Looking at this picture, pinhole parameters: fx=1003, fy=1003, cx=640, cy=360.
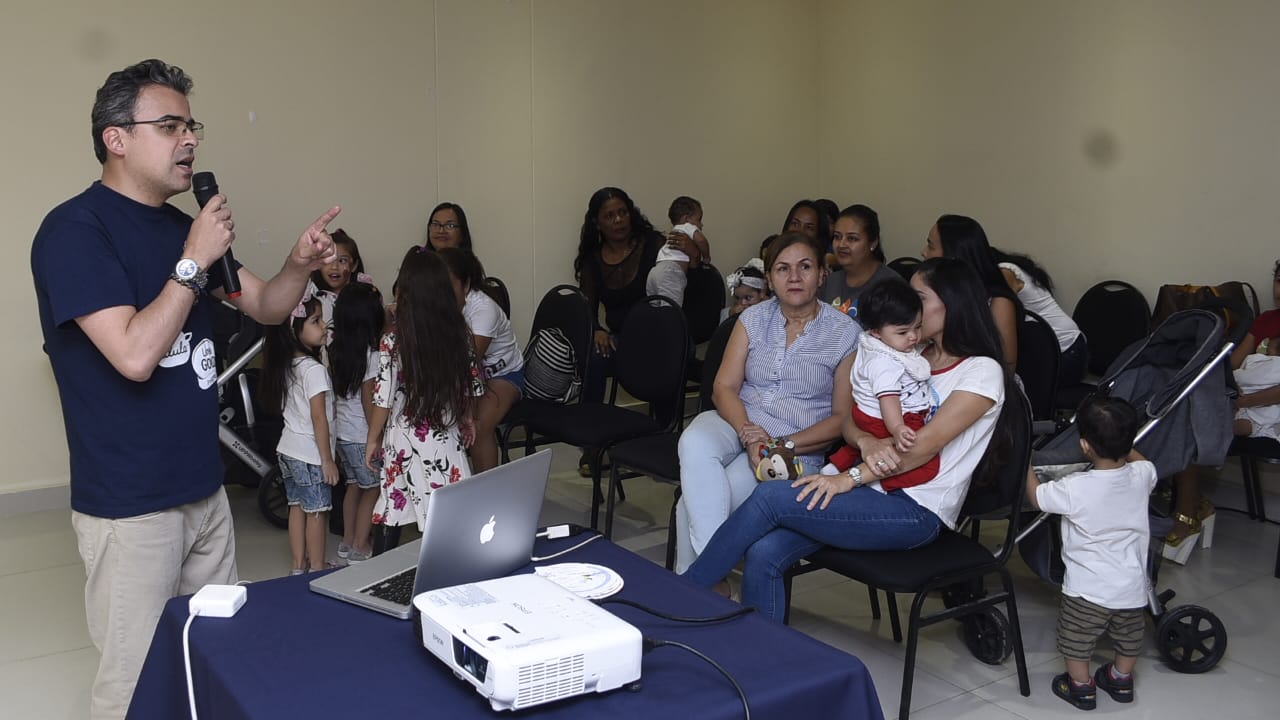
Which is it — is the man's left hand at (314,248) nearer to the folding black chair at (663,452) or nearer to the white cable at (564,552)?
the white cable at (564,552)

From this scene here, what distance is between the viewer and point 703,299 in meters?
5.84

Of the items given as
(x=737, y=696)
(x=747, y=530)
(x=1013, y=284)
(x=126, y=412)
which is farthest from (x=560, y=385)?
(x=737, y=696)

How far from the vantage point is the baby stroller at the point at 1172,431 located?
303 centimetres

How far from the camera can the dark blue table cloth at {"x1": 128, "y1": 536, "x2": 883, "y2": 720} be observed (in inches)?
52.3

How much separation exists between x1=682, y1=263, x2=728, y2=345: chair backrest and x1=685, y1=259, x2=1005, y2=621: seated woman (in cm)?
300

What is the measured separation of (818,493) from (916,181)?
422cm

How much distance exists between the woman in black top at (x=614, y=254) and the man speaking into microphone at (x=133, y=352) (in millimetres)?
3583

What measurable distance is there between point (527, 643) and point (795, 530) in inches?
61.9

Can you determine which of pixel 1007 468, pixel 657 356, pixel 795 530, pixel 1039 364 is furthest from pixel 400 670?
pixel 1039 364

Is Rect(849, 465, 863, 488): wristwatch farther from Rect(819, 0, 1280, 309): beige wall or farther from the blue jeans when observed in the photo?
Rect(819, 0, 1280, 309): beige wall

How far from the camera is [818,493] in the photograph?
272 cm

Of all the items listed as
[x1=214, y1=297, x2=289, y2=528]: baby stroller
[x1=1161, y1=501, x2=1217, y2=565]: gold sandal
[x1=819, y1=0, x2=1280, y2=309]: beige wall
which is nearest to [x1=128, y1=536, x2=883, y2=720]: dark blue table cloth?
[x1=214, y1=297, x2=289, y2=528]: baby stroller

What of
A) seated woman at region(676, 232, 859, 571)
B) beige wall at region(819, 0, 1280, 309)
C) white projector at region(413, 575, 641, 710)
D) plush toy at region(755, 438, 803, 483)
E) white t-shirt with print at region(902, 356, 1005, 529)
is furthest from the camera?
beige wall at region(819, 0, 1280, 309)

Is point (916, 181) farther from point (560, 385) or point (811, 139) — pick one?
point (560, 385)
